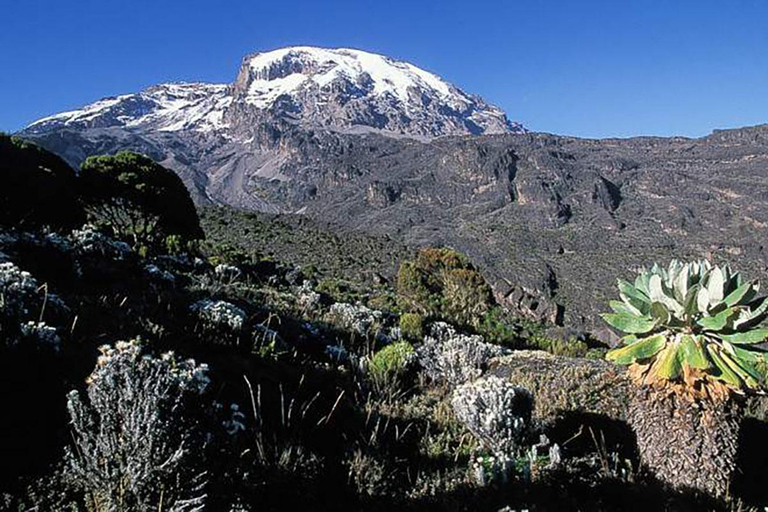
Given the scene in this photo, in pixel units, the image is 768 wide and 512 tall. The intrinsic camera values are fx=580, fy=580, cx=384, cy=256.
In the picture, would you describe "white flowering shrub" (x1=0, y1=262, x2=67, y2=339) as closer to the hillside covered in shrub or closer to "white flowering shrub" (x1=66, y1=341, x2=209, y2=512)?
the hillside covered in shrub

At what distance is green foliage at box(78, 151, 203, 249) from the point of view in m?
23.7

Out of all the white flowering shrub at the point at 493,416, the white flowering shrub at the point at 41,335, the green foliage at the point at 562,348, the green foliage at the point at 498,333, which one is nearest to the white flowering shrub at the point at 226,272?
the green foliage at the point at 498,333

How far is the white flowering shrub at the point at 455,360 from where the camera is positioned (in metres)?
6.58

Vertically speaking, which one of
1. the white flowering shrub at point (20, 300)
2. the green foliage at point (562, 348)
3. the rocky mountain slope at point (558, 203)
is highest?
the rocky mountain slope at point (558, 203)

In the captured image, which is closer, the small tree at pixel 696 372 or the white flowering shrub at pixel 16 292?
the small tree at pixel 696 372

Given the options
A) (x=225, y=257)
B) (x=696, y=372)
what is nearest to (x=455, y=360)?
(x=696, y=372)

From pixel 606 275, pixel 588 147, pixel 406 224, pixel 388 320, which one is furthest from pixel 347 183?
pixel 388 320

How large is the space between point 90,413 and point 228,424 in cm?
82

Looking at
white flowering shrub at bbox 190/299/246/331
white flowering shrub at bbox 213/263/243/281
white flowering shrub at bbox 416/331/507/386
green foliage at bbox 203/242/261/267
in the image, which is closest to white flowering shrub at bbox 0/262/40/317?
white flowering shrub at bbox 190/299/246/331

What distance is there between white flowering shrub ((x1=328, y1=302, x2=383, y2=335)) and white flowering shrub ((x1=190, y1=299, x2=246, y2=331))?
9.65ft

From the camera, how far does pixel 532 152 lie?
158 meters

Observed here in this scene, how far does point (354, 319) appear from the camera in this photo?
34.6 ft

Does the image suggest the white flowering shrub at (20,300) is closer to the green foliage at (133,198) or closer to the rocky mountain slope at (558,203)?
the green foliage at (133,198)

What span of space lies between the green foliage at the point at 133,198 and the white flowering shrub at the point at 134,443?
21.2 m
